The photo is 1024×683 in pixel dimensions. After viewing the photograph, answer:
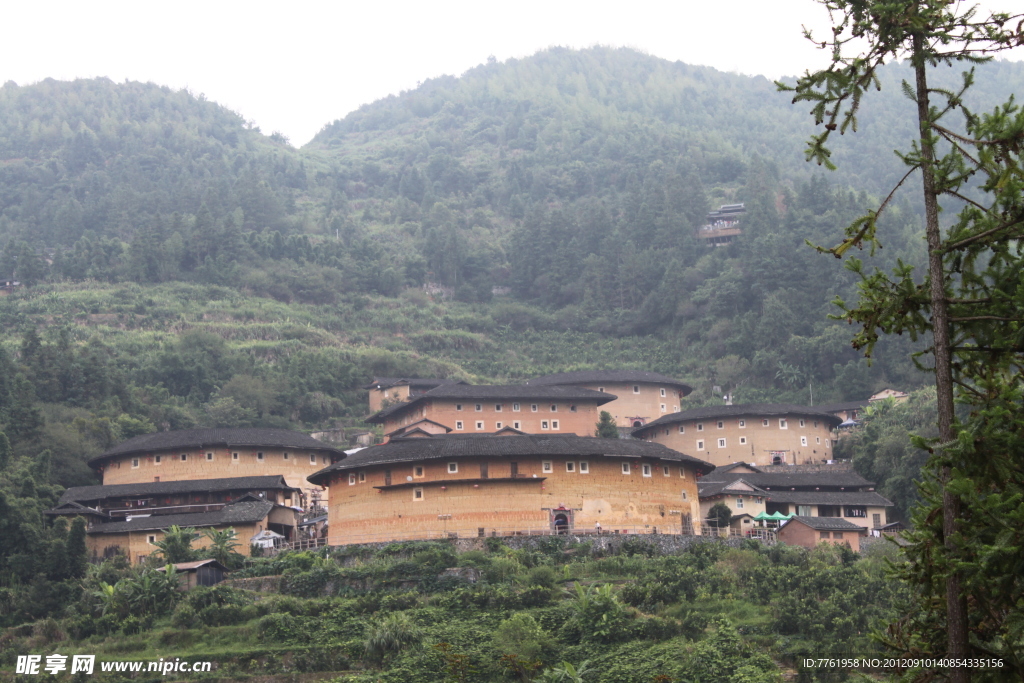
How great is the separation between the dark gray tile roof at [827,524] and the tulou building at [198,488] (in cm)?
2337

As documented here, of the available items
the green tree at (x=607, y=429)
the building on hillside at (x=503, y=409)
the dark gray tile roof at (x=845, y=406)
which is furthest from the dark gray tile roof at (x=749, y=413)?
the green tree at (x=607, y=429)

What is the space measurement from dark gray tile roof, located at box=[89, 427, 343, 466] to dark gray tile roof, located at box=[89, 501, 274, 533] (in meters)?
7.76

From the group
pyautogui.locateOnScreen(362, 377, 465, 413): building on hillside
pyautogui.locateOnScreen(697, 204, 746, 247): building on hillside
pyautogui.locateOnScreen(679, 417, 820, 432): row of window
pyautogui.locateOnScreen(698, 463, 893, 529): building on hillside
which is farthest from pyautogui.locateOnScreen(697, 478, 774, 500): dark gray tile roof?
pyautogui.locateOnScreen(697, 204, 746, 247): building on hillside

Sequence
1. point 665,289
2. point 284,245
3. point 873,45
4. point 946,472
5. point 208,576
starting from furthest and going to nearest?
point 284,245 < point 665,289 < point 208,576 < point 873,45 < point 946,472

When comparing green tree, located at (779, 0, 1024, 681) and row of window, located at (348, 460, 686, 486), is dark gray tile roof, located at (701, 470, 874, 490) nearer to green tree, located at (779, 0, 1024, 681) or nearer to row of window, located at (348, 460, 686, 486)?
row of window, located at (348, 460, 686, 486)

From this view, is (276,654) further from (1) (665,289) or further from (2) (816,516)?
(1) (665,289)

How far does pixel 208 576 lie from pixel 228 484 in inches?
479

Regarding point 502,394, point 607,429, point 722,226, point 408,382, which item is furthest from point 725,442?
point 722,226

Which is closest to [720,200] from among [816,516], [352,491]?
[816,516]

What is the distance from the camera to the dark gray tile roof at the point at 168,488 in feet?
166

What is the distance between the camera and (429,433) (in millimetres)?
61156

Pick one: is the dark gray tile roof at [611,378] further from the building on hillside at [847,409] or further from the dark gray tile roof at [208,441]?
the dark gray tile roof at [208,441]

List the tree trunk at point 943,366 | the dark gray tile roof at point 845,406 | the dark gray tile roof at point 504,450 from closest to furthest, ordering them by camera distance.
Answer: the tree trunk at point 943,366 → the dark gray tile roof at point 504,450 → the dark gray tile roof at point 845,406

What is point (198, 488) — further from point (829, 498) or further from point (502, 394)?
point (829, 498)
